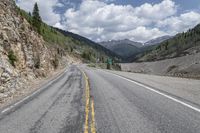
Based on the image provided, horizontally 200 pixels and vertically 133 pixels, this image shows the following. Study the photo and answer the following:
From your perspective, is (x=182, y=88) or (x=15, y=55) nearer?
(x=182, y=88)

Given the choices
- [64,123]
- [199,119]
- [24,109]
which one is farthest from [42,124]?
[199,119]

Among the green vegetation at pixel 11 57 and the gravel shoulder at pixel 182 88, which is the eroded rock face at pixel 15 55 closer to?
the green vegetation at pixel 11 57

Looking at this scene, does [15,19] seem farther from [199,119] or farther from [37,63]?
[199,119]

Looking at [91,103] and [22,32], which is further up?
[22,32]

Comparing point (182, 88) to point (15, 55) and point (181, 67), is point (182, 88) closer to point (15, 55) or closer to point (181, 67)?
point (15, 55)

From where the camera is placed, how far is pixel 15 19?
90.3 ft

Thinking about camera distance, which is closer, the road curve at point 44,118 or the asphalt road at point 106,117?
the asphalt road at point 106,117

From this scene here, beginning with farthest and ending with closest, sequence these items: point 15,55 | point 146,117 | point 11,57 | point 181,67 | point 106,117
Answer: point 181,67 → point 15,55 → point 11,57 → point 106,117 → point 146,117

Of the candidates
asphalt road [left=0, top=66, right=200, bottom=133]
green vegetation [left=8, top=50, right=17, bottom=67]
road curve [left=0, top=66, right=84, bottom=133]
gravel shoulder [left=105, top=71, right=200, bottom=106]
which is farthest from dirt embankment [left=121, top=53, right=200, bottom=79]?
road curve [left=0, top=66, right=84, bottom=133]

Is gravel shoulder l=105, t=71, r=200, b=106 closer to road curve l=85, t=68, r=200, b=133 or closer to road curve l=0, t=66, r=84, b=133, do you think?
road curve l=85, t=68, r=200, b=133

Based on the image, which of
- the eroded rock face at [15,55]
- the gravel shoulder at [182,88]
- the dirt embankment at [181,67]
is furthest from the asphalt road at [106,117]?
the dirt embankment at [181,67]

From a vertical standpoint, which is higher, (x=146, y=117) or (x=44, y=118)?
(x=146, y=117)

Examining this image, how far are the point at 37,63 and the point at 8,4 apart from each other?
7724 millimetres

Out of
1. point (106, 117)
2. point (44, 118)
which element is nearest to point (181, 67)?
point (106, 117)
